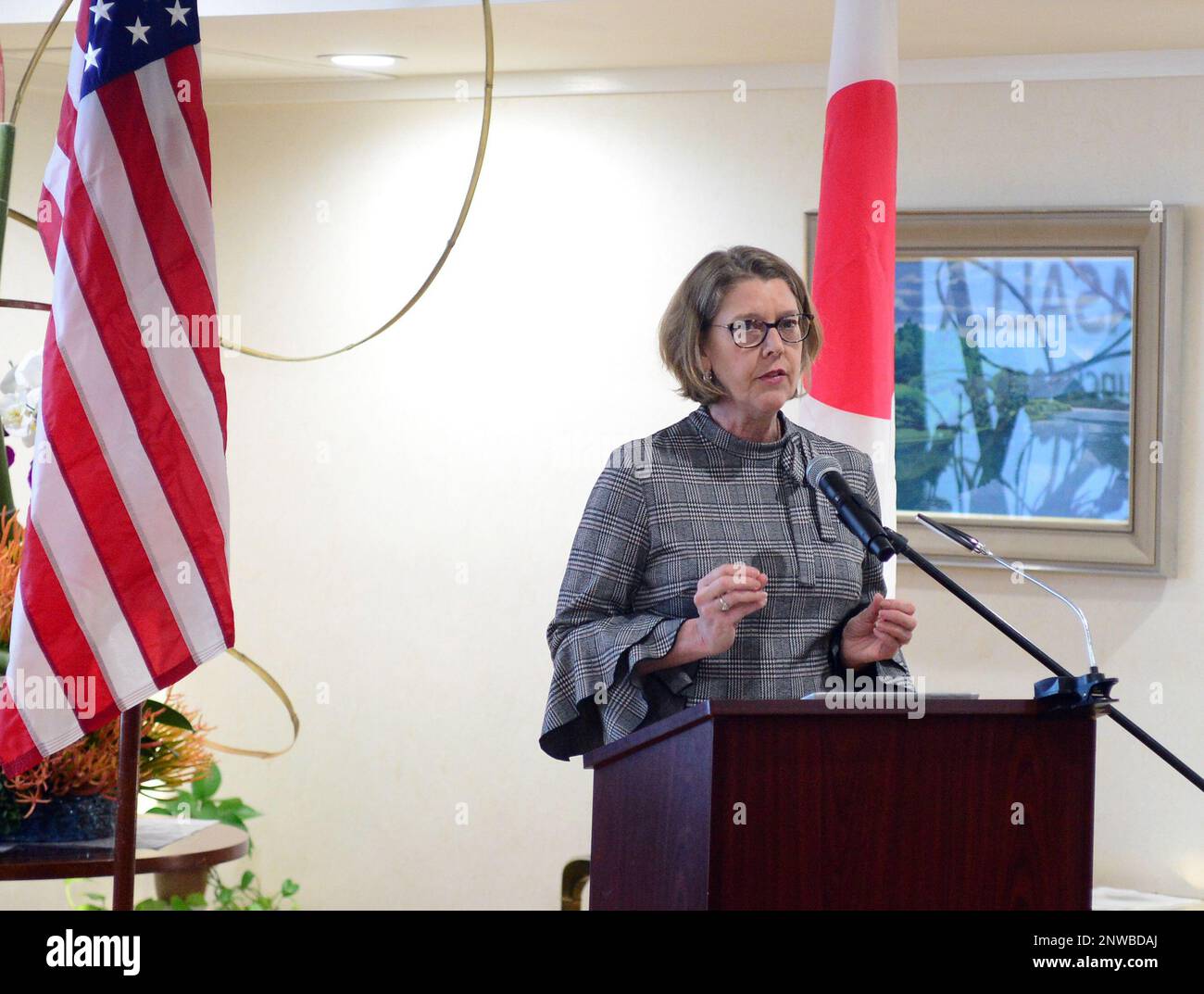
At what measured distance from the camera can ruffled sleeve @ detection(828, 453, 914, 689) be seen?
2023mm

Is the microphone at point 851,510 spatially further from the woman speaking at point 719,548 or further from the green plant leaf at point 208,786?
the green plant leaf at point 208,786

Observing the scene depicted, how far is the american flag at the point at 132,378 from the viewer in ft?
6.83

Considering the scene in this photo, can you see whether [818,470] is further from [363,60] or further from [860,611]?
[363,60]

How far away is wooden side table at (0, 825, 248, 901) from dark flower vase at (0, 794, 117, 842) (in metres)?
0.03

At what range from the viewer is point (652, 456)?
2.04 metres

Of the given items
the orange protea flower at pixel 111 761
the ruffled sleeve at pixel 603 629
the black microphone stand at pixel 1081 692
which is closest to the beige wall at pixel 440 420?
the ruffled sleeve at pixel 603 629

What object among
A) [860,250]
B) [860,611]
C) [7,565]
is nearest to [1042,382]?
[860,250]

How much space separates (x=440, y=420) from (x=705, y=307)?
85.9 inches

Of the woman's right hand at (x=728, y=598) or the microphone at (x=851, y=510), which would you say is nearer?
the microphone at (x=851, y=510)

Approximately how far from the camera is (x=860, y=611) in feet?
6.77

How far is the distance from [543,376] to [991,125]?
145 centimetres
